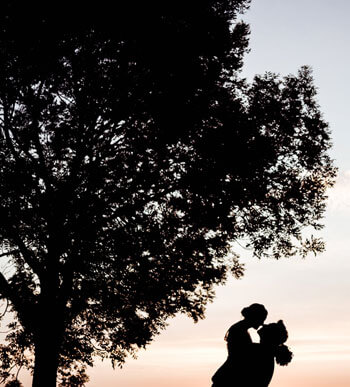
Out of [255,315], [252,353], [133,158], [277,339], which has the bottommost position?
[252,353]

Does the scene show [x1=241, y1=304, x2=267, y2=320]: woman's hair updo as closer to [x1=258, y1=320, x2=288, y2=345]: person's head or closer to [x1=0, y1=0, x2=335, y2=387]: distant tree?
[x1=258, y1=320, x2=288, y2=345]: person's head

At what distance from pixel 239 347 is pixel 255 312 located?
60cm

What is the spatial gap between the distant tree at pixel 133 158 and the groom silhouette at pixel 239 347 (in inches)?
366

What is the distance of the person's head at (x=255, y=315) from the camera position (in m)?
7.23

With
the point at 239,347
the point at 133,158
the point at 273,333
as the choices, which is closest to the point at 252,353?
the point at 239,347

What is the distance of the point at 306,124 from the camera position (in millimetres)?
18828

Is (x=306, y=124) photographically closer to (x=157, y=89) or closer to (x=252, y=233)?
(x=252, y=233)

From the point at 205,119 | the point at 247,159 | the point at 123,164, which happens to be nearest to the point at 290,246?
the point at 247,159

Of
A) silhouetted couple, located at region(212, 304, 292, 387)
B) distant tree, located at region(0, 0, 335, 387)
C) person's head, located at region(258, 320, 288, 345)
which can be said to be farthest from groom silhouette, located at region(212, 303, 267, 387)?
distant tree, located at region(0, 0, 335, 387)

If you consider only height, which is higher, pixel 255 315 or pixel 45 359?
pixel 45 359

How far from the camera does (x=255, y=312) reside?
7227 millimetres

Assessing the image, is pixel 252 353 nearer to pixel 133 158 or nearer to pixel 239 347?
pixel 239 347

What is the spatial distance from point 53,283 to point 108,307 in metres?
2.48

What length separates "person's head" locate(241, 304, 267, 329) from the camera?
723 cm
